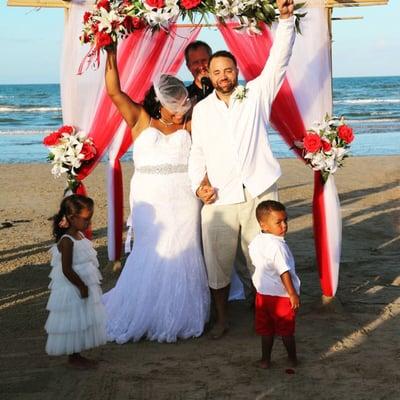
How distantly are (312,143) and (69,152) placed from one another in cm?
206

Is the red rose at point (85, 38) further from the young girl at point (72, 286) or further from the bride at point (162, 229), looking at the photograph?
the young girl at point (72, 286)

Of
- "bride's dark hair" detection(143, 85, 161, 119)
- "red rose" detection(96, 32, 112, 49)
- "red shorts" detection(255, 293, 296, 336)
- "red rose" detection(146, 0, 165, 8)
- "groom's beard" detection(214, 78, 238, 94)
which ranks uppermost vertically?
"red rose" detection(146, 0, 165, 8)

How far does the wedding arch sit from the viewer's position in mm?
6609

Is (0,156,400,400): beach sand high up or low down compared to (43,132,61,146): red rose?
down

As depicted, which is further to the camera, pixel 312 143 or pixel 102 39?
pixel 312 143

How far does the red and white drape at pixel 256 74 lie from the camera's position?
260 inches

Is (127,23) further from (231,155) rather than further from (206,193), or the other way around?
(206,193)

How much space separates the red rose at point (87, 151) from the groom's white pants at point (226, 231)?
4.19ft

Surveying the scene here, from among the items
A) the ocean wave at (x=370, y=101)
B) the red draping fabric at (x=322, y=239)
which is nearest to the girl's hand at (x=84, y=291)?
the red draping fabric at (x=322, y=239)

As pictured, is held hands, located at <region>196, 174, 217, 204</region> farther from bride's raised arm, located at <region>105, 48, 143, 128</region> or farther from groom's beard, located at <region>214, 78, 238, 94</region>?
bride's raised arm, located at <region>105, 48, 143, 128</region>

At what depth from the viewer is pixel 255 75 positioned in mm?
6684

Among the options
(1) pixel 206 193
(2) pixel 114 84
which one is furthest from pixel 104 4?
(1) pixel 206 193

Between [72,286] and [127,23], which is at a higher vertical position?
[127,23]

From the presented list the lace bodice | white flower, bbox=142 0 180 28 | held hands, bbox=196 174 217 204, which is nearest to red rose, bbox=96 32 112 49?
white flower, bbox=142 0 180 28
